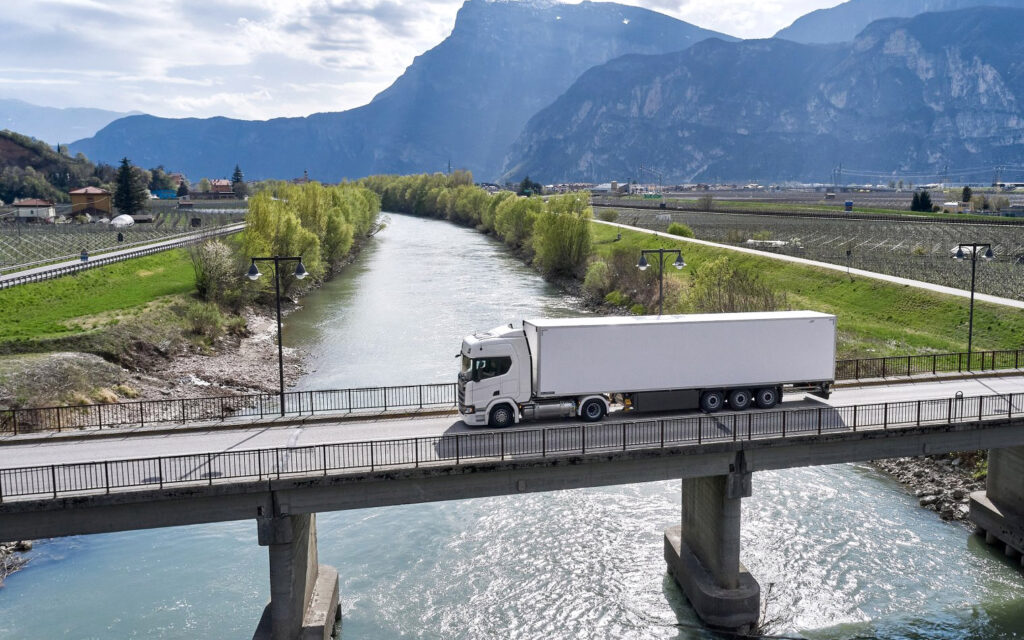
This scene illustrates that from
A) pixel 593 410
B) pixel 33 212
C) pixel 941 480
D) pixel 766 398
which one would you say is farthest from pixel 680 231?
pixel 33 212

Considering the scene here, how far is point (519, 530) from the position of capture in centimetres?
2792

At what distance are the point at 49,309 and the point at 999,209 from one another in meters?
118

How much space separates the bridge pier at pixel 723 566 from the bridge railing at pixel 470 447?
1489 mm

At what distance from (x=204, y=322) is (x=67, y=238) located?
147ft

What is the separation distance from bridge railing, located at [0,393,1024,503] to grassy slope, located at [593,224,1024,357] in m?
20.3

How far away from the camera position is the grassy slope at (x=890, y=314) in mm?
43156

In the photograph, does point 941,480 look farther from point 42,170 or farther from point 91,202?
point 42,170

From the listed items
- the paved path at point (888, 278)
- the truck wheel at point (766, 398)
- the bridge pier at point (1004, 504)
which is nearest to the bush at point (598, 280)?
the paved path at point (888, 278)

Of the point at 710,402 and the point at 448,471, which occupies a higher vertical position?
the point at 710,402

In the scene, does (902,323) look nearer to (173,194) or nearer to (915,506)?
(915,506)

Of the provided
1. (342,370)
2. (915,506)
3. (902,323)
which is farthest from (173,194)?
(915,506)

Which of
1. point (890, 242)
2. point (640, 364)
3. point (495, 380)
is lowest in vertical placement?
point (495, 380)

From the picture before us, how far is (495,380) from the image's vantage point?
22.8 m

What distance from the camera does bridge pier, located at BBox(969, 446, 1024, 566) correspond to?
25953mm
